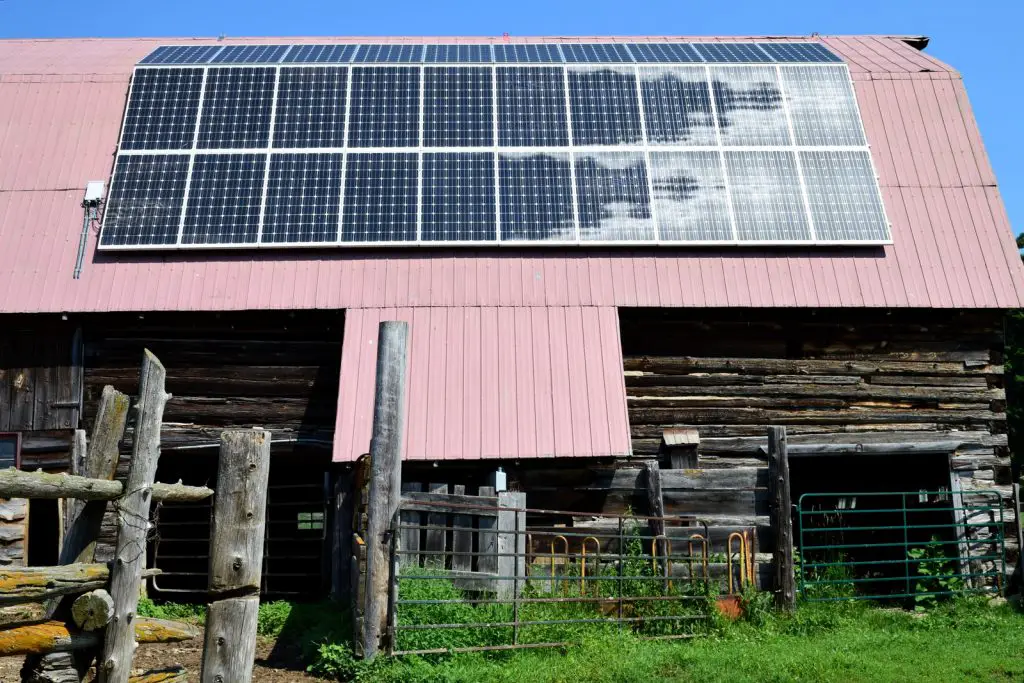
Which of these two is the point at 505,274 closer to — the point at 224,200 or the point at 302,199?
the point at 302,199

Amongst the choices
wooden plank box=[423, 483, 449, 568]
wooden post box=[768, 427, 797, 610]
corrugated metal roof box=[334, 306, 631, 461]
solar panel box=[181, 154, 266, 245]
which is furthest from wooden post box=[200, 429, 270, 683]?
solar panel box=[181, 154, 266, 245]

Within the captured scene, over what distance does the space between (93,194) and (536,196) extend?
21.9ft

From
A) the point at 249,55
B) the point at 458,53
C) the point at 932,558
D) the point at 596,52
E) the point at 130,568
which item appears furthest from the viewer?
the point at 596,52

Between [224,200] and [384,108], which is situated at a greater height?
[384,108]

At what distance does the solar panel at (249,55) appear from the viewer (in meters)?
17.6

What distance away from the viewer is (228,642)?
22.1 ft

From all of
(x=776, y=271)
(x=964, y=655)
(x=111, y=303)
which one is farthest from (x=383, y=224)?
(x=964, y=655)

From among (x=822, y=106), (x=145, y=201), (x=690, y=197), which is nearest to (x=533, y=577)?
(x=690, y=197)

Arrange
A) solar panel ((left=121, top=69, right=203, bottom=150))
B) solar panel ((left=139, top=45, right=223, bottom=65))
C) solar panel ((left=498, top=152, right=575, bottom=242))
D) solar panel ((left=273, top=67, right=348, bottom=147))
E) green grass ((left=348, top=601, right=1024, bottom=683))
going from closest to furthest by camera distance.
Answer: green grass ((left=348, top=601, right=1024, bottom=683))
solar panel ((left=498, top=152, right=575, bottom=242))
solar panel ((left=121, top=69, right=203, bottom=150))
solar panel ((left=273, top=67, right=348, bottom=147))
solar panel ((left=139, top=45, right=223, bottom=65))

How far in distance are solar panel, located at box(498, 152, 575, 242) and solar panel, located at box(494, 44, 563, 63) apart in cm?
253

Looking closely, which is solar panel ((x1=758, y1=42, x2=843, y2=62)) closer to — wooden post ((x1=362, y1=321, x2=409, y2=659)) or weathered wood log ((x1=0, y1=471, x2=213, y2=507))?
wooden post ((x1=362, y1=321, x2=409, y2=659))

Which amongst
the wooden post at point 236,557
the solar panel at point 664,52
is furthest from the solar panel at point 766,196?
the wooden post at point 236,557

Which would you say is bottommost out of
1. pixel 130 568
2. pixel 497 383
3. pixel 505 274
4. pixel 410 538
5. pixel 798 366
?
pixel 130 568

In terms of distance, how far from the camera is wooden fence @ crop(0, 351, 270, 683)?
21.0ft
